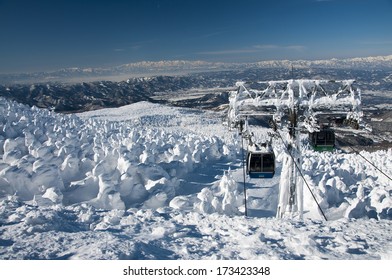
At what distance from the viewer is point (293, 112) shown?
9297mm

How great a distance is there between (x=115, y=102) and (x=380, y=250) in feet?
401

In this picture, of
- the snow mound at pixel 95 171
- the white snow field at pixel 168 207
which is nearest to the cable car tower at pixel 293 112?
the white snow field at pixel 168 207

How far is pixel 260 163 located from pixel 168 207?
10.5ft

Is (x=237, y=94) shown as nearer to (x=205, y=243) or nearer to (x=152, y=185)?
(x=205, y=243)

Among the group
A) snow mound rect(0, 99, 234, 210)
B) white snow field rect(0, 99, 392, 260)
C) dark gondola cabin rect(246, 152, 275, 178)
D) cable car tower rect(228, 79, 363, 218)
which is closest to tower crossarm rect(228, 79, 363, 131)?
cable car tower rect(228, 79, 363, 218)

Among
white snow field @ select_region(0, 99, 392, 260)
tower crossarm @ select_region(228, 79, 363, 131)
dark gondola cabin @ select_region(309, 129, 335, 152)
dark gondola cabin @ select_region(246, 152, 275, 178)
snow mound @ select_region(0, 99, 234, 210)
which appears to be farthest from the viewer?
snow mound @ select_region(0, 99, 234, 210)

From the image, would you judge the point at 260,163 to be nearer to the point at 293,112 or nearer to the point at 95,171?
the point at 293,112

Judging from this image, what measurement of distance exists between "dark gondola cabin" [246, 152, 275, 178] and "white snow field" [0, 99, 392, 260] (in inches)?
52.2

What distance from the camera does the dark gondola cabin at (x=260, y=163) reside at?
31.9 feet

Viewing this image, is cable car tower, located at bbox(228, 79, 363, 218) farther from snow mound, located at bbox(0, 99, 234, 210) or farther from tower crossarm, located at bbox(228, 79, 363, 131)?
snow mound, located at bbox(0, 99, 234, 210)

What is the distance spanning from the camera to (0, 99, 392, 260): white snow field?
21.1 ft

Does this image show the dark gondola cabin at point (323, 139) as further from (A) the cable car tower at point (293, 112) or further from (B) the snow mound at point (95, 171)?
(B) the snow mound at point (95, 171)

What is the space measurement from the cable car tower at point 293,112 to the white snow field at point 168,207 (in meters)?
1.08
